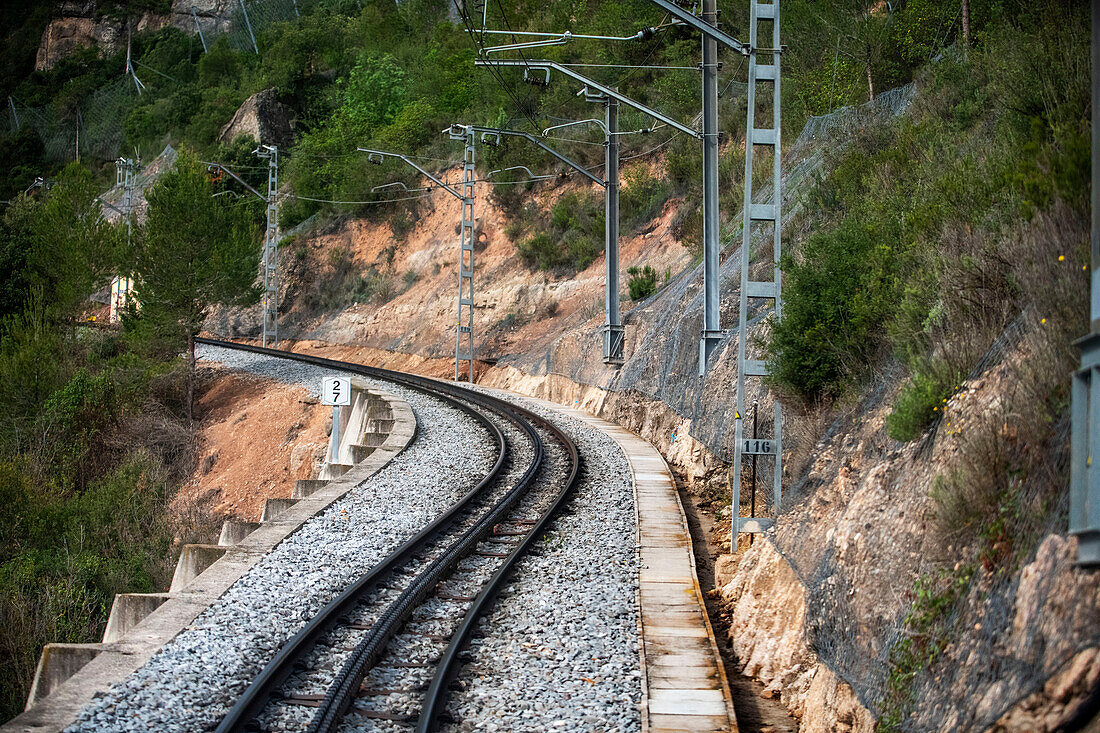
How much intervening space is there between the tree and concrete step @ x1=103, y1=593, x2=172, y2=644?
2803cm

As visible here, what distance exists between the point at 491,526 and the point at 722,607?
151 inches

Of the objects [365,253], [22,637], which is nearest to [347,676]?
[22,637]

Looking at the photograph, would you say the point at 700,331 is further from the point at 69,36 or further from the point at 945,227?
the point at 69,36

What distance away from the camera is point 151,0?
12469cm

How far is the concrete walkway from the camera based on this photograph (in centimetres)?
748

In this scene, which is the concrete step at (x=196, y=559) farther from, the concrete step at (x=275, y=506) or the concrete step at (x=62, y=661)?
the concrete step at (x=62, y=661)

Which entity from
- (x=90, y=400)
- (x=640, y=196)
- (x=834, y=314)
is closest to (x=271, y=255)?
(x=90, y=400)

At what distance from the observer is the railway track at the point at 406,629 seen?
24.2 feet

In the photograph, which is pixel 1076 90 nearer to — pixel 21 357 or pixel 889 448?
pixel 889 448

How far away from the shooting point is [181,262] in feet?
124

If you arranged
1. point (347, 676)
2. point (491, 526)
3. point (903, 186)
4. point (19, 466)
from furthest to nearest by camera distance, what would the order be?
point (19, 466) < point (491, 526) < point (903, 186) < point (347, 676)

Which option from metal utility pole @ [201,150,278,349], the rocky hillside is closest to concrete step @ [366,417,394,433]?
the rocky hillside

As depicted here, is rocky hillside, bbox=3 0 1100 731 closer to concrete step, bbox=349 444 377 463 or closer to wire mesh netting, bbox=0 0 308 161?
concrete step, bbox=349 444 377 463

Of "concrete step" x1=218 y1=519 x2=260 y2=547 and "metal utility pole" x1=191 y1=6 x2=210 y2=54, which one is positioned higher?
"metal utility pole" x1=191 y1=6 x2=210 y2=54
